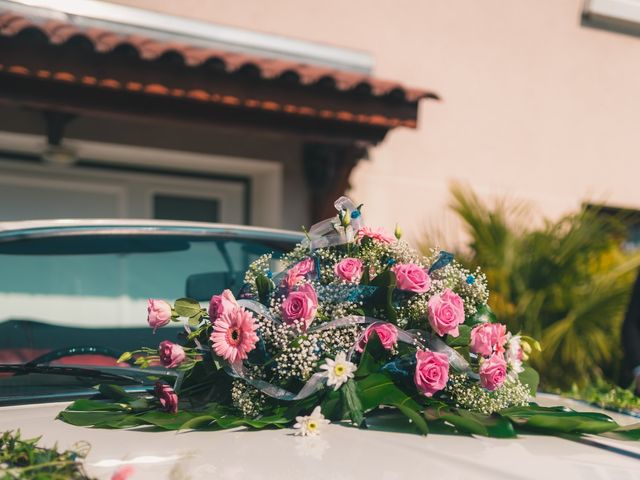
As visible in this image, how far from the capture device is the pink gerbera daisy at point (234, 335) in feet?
6.30

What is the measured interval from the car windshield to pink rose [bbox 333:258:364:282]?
2.89ft

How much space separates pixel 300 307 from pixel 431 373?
1.19ft

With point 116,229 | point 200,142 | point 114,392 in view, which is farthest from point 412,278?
point 200,142

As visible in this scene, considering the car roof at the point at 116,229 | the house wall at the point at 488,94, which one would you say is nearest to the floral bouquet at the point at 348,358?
the car roof at the point at 116,229

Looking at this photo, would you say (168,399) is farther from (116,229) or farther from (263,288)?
(116,229)

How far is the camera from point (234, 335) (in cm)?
195

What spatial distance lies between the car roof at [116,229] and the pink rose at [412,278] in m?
1.06

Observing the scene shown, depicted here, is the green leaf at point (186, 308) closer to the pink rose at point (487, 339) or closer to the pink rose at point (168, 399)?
the pink rose at point (168, 399)

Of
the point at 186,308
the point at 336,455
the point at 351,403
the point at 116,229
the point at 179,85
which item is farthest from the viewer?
the point at 179,85

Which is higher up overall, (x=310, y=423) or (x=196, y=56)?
(x=196, y=56)

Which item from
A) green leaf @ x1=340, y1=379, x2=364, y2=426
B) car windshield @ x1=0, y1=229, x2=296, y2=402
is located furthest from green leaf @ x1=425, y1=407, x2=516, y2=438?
car windshield @ x1=0, y1=229, x2=296, y2=402

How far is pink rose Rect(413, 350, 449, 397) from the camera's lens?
186cm

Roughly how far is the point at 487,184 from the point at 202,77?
3.22 meters

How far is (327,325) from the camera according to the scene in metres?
1.98
